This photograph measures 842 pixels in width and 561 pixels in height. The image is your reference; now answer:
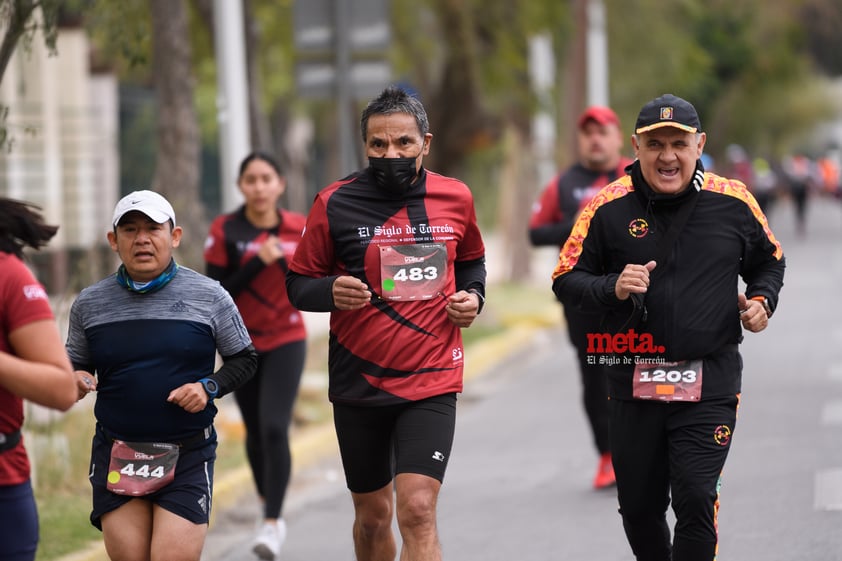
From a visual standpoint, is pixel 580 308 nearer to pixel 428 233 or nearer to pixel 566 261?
pixel 566 261

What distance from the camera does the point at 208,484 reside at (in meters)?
5.47

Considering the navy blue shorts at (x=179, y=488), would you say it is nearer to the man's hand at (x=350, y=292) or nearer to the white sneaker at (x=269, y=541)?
the man's hand at (x=350, y=292)

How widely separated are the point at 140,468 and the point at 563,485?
4693mm

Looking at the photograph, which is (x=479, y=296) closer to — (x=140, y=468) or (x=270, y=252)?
(x=140, y=468)

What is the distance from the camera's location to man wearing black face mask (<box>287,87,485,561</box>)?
5.64 m

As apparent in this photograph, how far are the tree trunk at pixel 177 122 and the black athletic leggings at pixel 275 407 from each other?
169 inches

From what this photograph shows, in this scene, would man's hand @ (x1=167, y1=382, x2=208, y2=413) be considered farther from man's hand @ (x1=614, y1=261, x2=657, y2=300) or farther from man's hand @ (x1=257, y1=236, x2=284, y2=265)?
man's hand @ (x1=257, y1=236, x2=284, y2=265)

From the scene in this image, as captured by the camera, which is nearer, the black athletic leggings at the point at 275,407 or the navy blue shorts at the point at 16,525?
the navy blue shorts at the point at 16,525

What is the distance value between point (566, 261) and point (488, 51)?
13.9m

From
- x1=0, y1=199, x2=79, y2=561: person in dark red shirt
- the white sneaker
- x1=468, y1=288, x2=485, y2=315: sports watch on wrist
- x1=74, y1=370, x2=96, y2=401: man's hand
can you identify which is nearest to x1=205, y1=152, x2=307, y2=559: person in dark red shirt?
the white sneaker

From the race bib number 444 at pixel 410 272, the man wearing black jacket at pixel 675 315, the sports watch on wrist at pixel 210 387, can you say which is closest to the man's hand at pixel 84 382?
the sports watch on wrist at pixel 210 387

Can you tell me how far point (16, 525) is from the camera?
175 inches

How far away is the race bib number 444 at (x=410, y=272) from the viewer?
566cm

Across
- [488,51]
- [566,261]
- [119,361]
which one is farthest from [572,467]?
[488,51]
